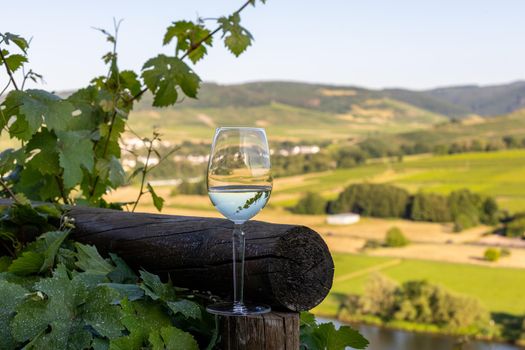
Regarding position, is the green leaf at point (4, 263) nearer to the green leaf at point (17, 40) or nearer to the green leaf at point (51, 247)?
A: the green leaf at point (51, 247)

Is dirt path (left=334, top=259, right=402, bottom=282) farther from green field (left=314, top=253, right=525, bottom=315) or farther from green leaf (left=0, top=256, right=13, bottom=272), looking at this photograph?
A: green leaf (left=0, top=256, right=13, bottom=272)

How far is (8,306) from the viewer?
4.50ft

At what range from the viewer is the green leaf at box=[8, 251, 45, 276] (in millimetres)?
1598

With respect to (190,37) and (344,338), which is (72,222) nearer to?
(344,338)

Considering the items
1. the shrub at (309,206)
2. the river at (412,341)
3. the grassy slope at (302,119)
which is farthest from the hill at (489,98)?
the river at (412,341)

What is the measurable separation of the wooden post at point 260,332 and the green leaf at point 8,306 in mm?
412

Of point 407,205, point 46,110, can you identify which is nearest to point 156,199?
point 46,110

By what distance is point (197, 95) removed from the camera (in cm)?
228

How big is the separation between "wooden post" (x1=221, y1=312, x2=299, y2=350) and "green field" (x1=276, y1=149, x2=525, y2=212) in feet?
185

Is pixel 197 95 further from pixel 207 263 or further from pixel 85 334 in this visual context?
pixel 85 334

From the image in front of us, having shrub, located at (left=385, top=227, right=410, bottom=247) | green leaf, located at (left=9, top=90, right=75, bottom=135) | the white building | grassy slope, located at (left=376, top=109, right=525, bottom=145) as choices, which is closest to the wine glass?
green leaf, located at (left=9, top=90, right=75, bottom=135)

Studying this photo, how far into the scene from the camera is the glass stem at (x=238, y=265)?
1.28m

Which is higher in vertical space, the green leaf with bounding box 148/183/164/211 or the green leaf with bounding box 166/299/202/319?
the green leaf with bounding box 148/183/164/211

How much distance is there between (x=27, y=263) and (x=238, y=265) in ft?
1.89
